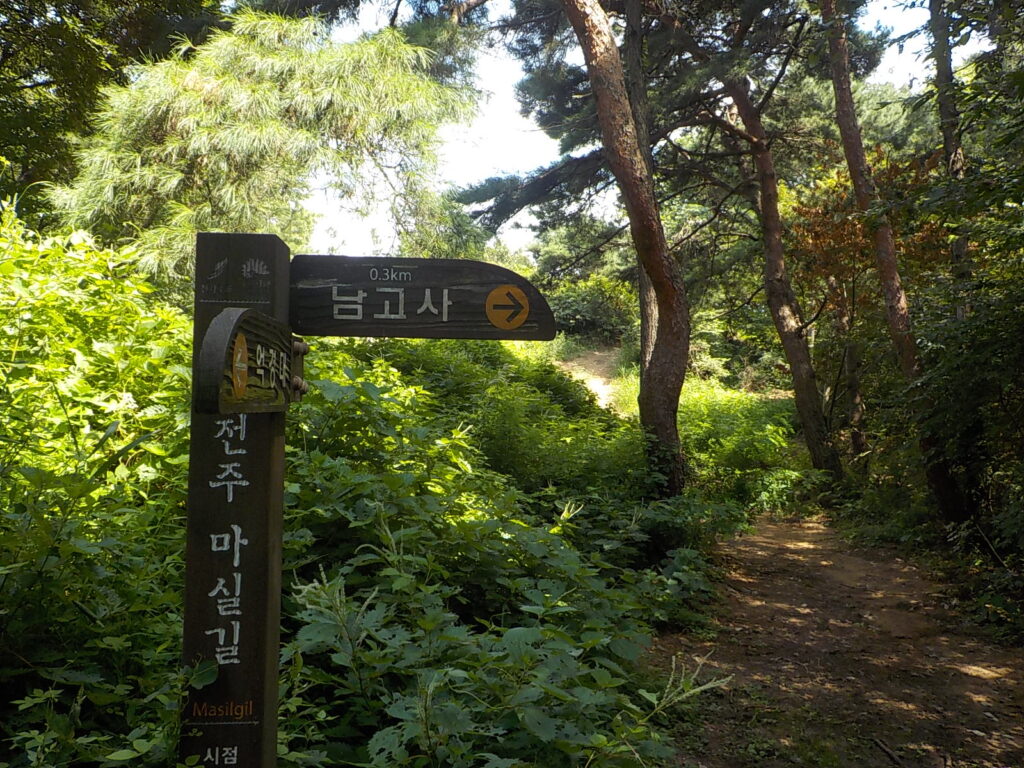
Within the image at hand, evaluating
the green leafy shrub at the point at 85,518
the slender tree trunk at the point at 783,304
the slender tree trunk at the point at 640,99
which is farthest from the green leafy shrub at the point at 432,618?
the slender tree trunk at the point at 783,304

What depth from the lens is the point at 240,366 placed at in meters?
1.71

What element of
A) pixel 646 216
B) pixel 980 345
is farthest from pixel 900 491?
pixel 646 216

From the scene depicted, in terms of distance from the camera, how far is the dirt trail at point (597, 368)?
20989mm

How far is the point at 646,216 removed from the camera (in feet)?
26.1

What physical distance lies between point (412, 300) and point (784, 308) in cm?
1168

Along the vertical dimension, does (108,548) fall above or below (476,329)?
below

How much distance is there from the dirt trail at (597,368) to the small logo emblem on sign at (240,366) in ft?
59.1

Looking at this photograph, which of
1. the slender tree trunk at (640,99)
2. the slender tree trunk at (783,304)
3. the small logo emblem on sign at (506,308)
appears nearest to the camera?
the small logo emblem on sign at (506,308)

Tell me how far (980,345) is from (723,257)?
775 cm

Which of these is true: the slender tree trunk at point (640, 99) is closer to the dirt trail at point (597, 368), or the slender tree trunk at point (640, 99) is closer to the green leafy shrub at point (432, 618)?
the green leafy shrub at point (432, 618)

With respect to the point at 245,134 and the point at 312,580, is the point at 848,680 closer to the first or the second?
the point at 312,580

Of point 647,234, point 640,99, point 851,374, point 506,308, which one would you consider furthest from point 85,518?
point 851,374

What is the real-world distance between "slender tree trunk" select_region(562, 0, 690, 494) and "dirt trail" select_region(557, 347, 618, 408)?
36.3ft

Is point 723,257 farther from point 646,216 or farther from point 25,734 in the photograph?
point 25,734
